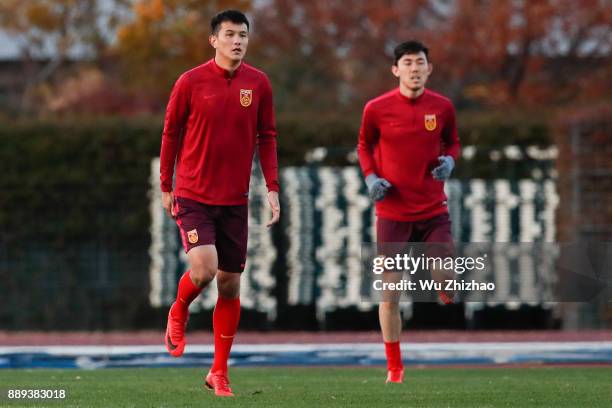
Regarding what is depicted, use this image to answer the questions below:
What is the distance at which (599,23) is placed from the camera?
89.4 feet

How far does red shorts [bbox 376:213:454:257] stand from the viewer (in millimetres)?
9820

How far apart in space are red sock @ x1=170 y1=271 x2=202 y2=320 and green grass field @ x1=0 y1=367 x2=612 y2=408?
47 cm

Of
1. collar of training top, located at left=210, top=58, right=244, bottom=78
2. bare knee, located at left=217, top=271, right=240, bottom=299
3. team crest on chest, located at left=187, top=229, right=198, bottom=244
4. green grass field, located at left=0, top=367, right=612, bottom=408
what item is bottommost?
green grass field, located at left=0, top=367, right=612, bottom=408

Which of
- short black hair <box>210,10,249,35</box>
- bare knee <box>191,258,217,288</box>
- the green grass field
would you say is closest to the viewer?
the green grass field

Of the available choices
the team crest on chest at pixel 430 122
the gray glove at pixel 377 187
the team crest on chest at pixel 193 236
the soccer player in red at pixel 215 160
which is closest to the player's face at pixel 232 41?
the soccer player in red at pixel 215 160

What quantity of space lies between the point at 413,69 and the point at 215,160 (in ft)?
5.92

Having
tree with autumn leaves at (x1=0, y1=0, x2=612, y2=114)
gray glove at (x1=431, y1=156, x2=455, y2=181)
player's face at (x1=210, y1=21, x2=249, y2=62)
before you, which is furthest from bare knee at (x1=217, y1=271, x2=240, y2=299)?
tree with autumn leaves at (x1=0, y1=0, x2=612, y2=114)

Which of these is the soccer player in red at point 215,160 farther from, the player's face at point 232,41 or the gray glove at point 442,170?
Answer: the gray glove at point 442,170

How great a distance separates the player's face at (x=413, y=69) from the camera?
981cm

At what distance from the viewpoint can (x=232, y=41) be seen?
8.66 meters

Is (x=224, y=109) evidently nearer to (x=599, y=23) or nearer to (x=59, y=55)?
(x=599, y=23)

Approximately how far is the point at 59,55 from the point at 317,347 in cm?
2201

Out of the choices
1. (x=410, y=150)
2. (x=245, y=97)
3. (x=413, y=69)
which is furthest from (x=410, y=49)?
(x=245, y=97)

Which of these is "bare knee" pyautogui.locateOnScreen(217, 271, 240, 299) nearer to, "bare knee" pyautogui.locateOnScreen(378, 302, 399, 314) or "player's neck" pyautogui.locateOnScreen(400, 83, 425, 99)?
"bare knee" pyautogui.locateOnScreen(378, 302, 399, 314)
